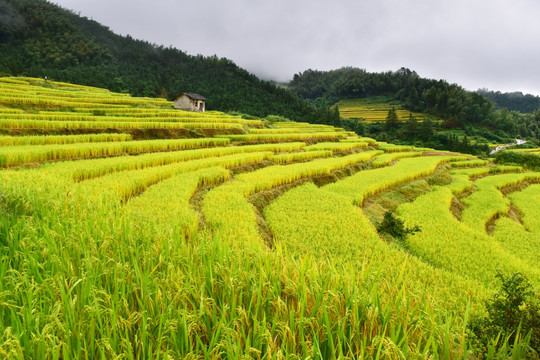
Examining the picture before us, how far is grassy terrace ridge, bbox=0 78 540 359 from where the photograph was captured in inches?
78.1

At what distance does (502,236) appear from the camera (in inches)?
331

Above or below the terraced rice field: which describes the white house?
below

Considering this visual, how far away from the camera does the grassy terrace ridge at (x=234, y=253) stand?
1984 millimetres

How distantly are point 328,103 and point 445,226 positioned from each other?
358 feet

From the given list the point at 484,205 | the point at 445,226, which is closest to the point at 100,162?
the point at 445,226

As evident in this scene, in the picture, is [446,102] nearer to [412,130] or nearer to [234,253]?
[412,130]

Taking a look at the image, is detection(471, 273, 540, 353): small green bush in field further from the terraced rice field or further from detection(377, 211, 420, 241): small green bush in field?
the terraced rice field

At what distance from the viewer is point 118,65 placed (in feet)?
236

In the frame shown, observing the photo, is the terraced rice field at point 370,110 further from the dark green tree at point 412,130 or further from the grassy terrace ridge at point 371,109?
the dark green tree at point 412,130

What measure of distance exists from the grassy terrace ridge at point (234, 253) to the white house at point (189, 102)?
22.1m

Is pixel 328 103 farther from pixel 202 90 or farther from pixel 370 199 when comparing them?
pixel 370 199

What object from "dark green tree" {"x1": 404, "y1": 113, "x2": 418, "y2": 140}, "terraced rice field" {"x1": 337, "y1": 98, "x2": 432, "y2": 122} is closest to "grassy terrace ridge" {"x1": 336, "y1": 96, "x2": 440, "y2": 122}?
"terraced rice field" {"x1": 337, "y1": 98, "x2": 432, "y2": 122}

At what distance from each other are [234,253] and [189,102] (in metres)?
40.2

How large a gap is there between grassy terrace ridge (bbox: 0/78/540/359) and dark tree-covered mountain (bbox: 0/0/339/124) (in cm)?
4872
